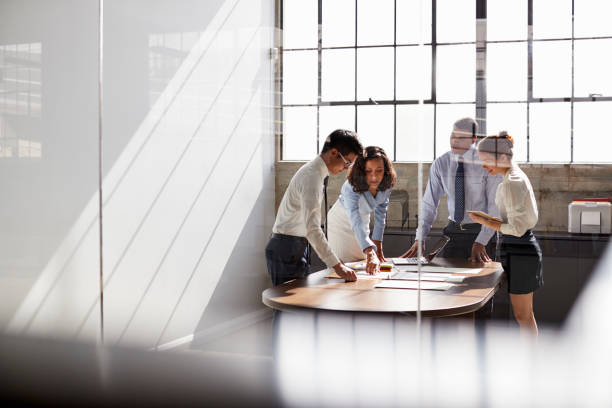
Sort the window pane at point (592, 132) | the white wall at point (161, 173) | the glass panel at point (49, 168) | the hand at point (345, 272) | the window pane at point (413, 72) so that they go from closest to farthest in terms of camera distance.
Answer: the window pane at point (592, 132) → the window pane at point (413, 72) → the hand at point (345, 272) → the white wall at point (161, 173) → the glass panel at point (49, 168)

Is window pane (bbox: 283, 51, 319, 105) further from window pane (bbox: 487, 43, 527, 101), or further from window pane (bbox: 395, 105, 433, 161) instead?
window pane (bbox: 487, 43, 527, 101)

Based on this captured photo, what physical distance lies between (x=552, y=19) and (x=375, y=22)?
74 centimetres

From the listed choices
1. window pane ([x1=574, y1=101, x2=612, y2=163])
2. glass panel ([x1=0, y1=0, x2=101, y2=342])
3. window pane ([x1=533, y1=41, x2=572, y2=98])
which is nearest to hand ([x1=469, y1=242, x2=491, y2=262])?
window pane ([x1=574, y1=101, x2=612, y2=163])

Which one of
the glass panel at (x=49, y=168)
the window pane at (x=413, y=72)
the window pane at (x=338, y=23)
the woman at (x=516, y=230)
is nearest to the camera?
the woman at (x=516, y=230)

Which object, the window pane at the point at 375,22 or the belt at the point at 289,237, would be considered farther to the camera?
the belt at the point at 289,237

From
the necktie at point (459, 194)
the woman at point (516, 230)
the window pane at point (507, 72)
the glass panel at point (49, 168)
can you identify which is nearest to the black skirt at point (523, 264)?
the woman at point (516, 230)

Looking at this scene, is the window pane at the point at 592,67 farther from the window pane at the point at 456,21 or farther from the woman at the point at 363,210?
the woman at the point at 363,210

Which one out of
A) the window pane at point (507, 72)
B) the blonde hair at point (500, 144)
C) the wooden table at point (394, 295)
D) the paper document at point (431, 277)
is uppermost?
the window pane at point (507, 72)

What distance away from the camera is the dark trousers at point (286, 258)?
3.11m

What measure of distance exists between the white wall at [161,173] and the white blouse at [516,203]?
41.3 inches

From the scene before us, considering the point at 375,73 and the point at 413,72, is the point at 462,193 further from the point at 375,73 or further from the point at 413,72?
the point at 375,73

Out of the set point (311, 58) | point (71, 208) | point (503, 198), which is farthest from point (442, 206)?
point (71, 208)

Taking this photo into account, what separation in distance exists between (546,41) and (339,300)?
133 cm

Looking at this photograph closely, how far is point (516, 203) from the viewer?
275 centimetres
